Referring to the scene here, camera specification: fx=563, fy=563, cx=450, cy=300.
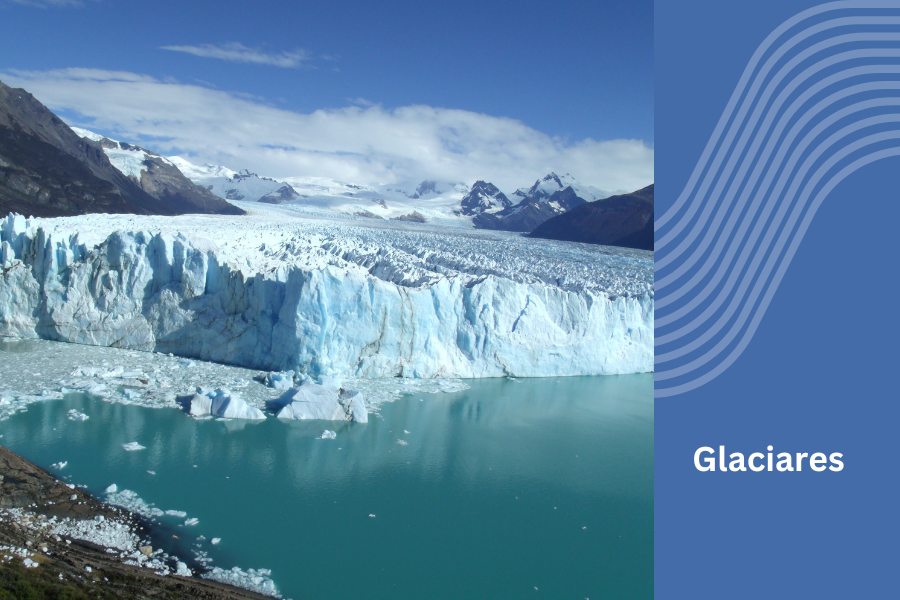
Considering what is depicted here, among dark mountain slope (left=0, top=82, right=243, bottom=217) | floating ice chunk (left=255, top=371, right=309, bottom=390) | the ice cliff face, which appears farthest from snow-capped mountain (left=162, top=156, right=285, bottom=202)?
floating ice chunk (left=255, top=371, right=309, bottom=390)

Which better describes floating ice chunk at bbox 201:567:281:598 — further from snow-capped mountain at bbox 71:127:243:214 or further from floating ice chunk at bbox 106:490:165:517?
snow-capped mountain at bbox 71:127:243:214

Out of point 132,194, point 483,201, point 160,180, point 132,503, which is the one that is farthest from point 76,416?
point 483,201

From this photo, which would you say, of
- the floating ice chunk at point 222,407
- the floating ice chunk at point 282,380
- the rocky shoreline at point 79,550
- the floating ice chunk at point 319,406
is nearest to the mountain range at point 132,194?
the floating ice chunk at point 282,380

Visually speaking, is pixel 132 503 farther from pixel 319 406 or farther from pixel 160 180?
pixel 160 180

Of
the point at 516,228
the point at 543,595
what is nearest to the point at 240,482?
the point at 543,595

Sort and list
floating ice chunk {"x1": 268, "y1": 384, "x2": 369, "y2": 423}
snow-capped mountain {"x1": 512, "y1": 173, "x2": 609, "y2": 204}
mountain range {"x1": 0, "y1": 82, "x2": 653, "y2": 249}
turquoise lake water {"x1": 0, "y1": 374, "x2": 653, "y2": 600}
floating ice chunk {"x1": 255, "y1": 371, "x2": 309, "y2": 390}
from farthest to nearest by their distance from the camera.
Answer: snow-capped mountain {"x1": 512, "y1": 173, "x2": 609, "y2": 204} < mountain range {"x1": 0, "y1": 82, "x2": 653, "y2": 249} < floating ice chunk {"x1": 255, "y1": 371, "x2": 309, "y2": 390} < floating ice chunk {"x1": 268, "y1": 384, "x2": 369, "y2": 423} < turquoise lake water {"x1": 0, "y1": 374, "x2": 653, "y2": 600}

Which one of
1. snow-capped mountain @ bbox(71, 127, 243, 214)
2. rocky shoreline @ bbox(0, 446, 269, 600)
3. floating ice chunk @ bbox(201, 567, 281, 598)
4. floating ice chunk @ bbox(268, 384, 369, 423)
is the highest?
snow-capped mountain @ bbox(71, 127, 243, 214)
